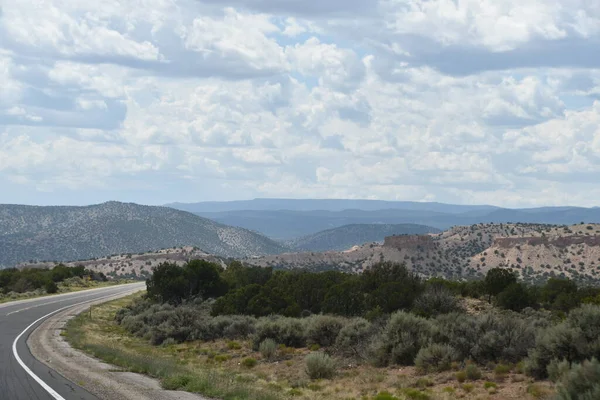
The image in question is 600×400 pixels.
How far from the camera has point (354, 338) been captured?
90.6 ft

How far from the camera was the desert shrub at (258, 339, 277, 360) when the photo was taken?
2889 cm

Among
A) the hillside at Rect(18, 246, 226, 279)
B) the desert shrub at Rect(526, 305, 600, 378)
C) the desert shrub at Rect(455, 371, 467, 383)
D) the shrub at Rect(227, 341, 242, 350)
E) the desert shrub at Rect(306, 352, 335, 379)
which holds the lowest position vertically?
the hillside at Rect(18, 246, 226, 279)

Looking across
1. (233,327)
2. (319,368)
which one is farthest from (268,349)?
(233,327)

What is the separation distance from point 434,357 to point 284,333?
10166 mm

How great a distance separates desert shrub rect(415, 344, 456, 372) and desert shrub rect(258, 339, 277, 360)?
7903mm

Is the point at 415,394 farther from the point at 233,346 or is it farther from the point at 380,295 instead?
the point at 380,295

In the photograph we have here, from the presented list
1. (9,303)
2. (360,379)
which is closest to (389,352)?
(360,379)

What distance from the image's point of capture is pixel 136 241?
191 m

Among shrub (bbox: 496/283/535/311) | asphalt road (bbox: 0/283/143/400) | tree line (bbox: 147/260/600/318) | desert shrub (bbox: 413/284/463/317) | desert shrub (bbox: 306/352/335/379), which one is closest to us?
asphalt road (bbox: 0/283/143/400)

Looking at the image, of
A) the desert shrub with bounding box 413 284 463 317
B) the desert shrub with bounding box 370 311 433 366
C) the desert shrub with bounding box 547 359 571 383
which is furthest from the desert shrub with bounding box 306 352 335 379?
the desert shrub with bounding box 413 284 463 317

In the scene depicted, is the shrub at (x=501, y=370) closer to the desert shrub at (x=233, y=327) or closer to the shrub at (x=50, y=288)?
the desert shrub at (x=233, y=327)

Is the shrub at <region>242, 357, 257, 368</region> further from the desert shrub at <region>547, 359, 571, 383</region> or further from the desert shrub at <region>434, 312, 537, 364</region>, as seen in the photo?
the desert shrub at <region>547, 359, 571, 383</region>

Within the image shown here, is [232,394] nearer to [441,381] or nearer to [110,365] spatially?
[441,381]

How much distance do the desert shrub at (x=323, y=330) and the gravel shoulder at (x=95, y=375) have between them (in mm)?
8761
